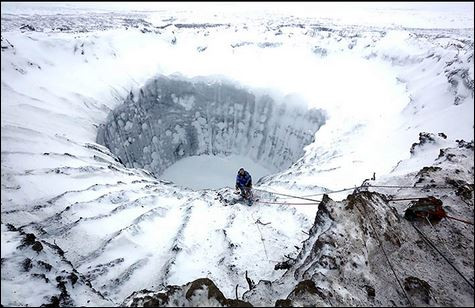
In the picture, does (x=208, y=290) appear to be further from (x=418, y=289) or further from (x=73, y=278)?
(x=418, y=289)

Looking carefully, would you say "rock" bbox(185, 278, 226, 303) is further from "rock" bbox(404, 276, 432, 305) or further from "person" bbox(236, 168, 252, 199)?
"person" bbox(236, 168, 252, 199)

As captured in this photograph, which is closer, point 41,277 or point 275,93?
point 41,277

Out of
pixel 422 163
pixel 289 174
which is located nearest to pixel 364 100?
pixel 289 174

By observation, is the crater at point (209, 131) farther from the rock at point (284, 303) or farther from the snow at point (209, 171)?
the rock at point (284, 303)

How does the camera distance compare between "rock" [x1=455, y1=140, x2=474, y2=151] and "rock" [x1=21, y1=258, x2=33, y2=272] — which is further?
"rock" [x1=455, y1=140, x2=474, y2=151]

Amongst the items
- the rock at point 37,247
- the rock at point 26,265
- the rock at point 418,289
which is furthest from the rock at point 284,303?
the rock at point 37,247

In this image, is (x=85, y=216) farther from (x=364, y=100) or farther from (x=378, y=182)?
(x=364, y=100)

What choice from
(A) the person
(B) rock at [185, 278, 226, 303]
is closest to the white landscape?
(B) rock at [185, 278, 226, 303]
